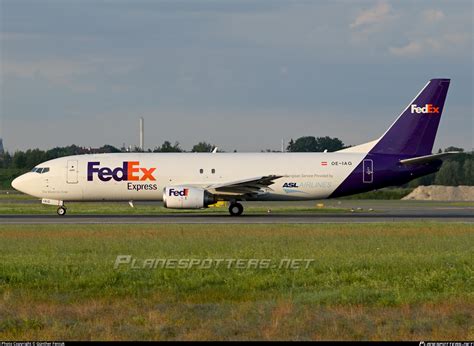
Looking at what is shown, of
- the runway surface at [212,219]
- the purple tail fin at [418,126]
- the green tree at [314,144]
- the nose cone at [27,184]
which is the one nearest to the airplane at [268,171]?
the purple tail fin at [418,126]

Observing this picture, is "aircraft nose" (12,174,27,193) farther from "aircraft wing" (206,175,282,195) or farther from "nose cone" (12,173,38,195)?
"aircraft wing" (206,175,282,195)

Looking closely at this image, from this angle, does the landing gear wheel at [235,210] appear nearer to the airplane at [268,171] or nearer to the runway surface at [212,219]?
the airplane at [268,171]

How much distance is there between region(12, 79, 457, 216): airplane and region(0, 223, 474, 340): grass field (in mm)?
15581

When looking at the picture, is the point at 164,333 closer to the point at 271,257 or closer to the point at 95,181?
the point at 271,257

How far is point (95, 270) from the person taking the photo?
19531mm

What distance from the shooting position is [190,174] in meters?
44.5

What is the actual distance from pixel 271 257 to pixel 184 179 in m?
22.3

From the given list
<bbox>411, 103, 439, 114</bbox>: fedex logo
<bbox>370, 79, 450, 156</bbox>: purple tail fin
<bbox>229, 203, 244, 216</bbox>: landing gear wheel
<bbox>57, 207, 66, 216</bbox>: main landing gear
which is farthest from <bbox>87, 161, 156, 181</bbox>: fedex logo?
<bbox>411, 103, 439, 114</bbox>: fedex logo

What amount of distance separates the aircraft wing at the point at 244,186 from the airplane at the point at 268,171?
0.17 ft

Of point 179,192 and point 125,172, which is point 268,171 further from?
point 125,172

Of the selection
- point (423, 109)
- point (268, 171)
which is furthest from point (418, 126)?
point (268, 171)

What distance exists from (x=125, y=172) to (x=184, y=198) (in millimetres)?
4188

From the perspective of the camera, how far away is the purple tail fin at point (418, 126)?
4503 cm

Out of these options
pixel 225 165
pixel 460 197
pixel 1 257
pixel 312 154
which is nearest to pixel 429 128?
pixel 312 154
